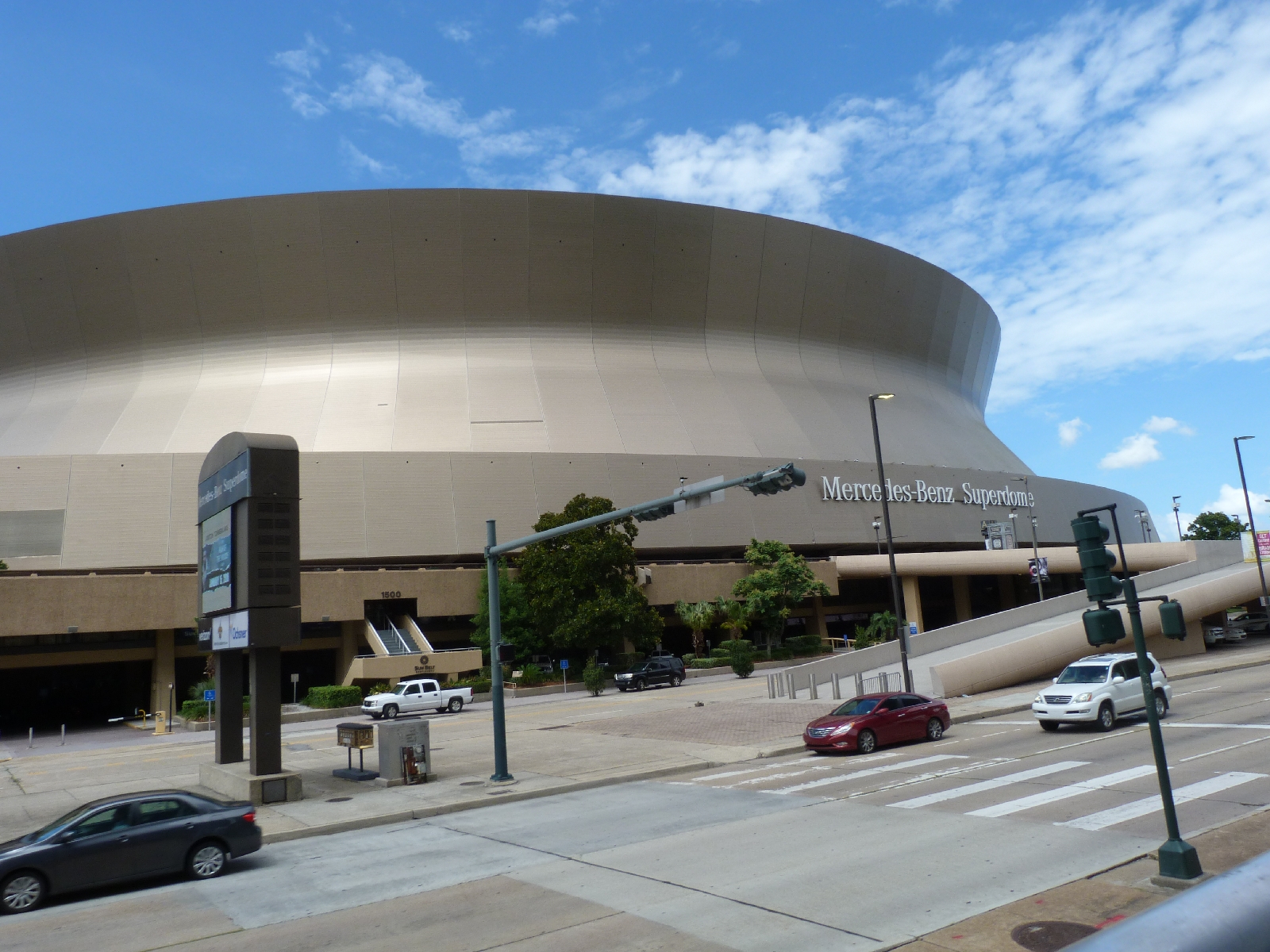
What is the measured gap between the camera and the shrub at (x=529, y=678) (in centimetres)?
4478

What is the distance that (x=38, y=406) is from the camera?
60.4 meters

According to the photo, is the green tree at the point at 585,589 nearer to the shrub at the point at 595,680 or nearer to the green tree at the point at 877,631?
the shrub at the point at 595,680

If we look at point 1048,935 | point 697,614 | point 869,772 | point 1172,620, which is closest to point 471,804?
point 869,772

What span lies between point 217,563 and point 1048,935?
686 inches

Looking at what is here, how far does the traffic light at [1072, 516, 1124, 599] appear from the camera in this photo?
8985 millimetres

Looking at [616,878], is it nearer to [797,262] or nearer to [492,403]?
[492,403]

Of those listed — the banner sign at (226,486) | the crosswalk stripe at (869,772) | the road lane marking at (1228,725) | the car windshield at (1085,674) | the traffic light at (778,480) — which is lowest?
the crosswalk stripe at (869,772)

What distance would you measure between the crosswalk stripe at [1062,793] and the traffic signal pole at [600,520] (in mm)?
5326

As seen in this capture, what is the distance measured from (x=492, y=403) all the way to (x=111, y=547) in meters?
22.0

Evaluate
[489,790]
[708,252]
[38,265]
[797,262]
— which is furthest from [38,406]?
[489,790]

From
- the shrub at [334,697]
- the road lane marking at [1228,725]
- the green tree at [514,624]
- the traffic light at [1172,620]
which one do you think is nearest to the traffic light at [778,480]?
the traffic light at [1172,620]

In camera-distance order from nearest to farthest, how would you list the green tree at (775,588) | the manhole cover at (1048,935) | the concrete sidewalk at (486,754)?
the manhole cover at (1048,935) → the concrete sidewalk at (486,754) → the green tree at (775,588)

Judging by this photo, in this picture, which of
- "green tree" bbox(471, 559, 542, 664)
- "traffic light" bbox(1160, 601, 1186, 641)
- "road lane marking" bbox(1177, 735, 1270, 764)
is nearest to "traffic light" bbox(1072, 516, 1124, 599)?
"traffic light" bbox(1160, 601, 1186, 641)

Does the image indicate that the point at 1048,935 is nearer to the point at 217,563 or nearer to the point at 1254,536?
the point at 217,563
